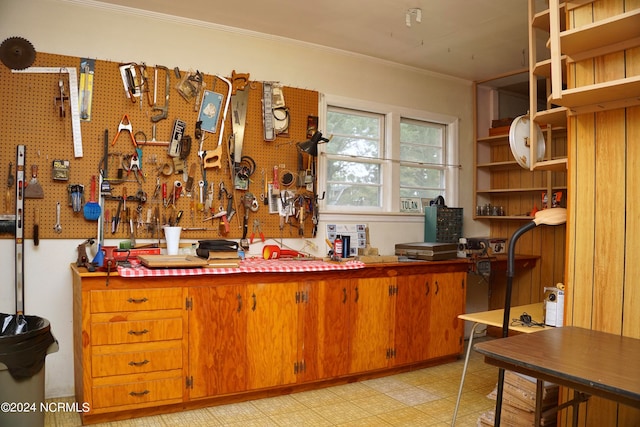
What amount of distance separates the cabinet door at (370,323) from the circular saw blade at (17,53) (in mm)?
2741

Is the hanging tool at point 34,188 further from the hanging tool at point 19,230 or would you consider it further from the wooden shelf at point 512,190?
the wooden shelf at point 512,190

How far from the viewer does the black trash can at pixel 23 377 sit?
7.65 ft

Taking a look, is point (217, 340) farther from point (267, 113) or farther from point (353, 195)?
point (353, 195)

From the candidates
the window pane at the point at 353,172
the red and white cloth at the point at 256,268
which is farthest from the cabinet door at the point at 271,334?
the window pane at the point at 353,172

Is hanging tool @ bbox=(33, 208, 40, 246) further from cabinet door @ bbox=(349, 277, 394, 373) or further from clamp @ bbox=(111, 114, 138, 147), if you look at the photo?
cabinet door @ bbox=(349, 277, 394, 373)

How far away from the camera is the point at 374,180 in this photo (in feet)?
15.6

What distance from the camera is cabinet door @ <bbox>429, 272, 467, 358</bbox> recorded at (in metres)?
4.24

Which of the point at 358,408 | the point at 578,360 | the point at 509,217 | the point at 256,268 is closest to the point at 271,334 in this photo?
the point at 256,268

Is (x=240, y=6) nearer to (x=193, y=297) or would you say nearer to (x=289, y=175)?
(x=289, y=175)

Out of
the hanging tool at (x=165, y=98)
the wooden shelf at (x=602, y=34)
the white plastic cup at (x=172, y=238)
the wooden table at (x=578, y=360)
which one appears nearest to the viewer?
the wooden table at (x=578, y=360)

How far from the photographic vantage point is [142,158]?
354cm

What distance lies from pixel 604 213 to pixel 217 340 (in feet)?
7.88

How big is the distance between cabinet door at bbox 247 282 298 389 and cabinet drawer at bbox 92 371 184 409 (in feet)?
1.63

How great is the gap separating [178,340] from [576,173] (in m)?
2.53
